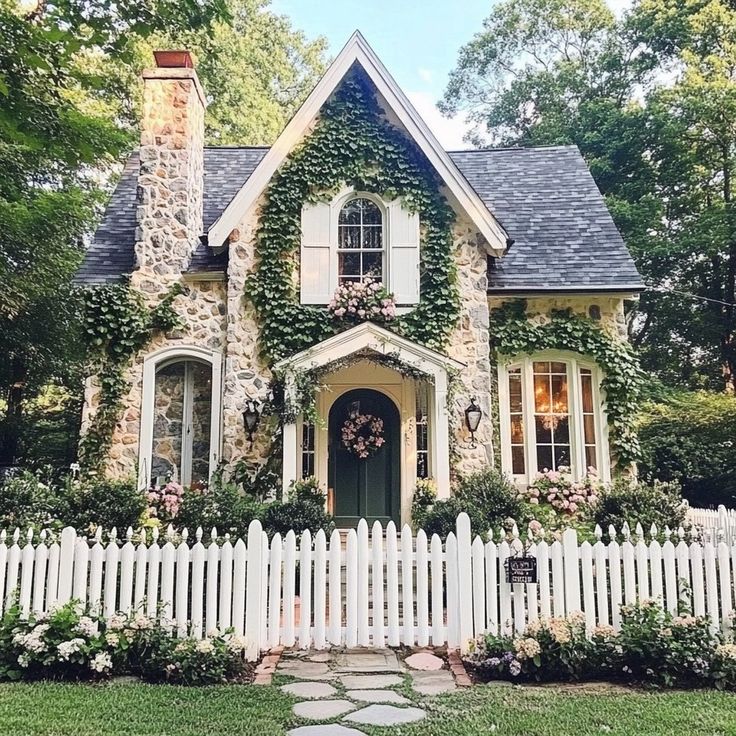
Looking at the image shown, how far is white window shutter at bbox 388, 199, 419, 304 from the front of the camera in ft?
32.3

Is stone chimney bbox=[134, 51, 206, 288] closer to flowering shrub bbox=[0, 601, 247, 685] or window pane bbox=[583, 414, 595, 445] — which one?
flowering shrub bbox=[0, 601, 247, 685]

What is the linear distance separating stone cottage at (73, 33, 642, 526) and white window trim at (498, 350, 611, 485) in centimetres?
2

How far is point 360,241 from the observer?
10.1 meters

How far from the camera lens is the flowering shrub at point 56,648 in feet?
15.1

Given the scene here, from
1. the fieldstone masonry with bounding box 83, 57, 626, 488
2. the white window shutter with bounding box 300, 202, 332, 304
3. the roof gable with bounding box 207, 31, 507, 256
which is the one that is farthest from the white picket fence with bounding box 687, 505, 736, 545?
the white window shutter with bounding box 300, 202, 332, 304

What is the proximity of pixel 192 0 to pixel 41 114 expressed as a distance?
7.00ft

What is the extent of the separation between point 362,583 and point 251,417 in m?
4.65

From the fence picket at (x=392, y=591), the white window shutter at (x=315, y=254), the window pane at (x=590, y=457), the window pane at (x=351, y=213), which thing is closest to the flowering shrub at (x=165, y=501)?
the white window shutter at (x=315, y=254)

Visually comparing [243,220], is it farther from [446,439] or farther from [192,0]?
[446,439]

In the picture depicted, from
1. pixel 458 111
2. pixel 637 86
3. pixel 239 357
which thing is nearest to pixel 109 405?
pixel 239 357

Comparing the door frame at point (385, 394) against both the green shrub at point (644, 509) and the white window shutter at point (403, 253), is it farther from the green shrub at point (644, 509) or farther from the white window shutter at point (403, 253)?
the green shrub at point (644, 509)

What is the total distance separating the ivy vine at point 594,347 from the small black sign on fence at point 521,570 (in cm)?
578

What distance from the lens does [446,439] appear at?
9.10 m

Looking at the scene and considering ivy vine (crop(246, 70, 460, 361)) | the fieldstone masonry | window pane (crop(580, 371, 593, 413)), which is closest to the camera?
the fieldstone masonry
